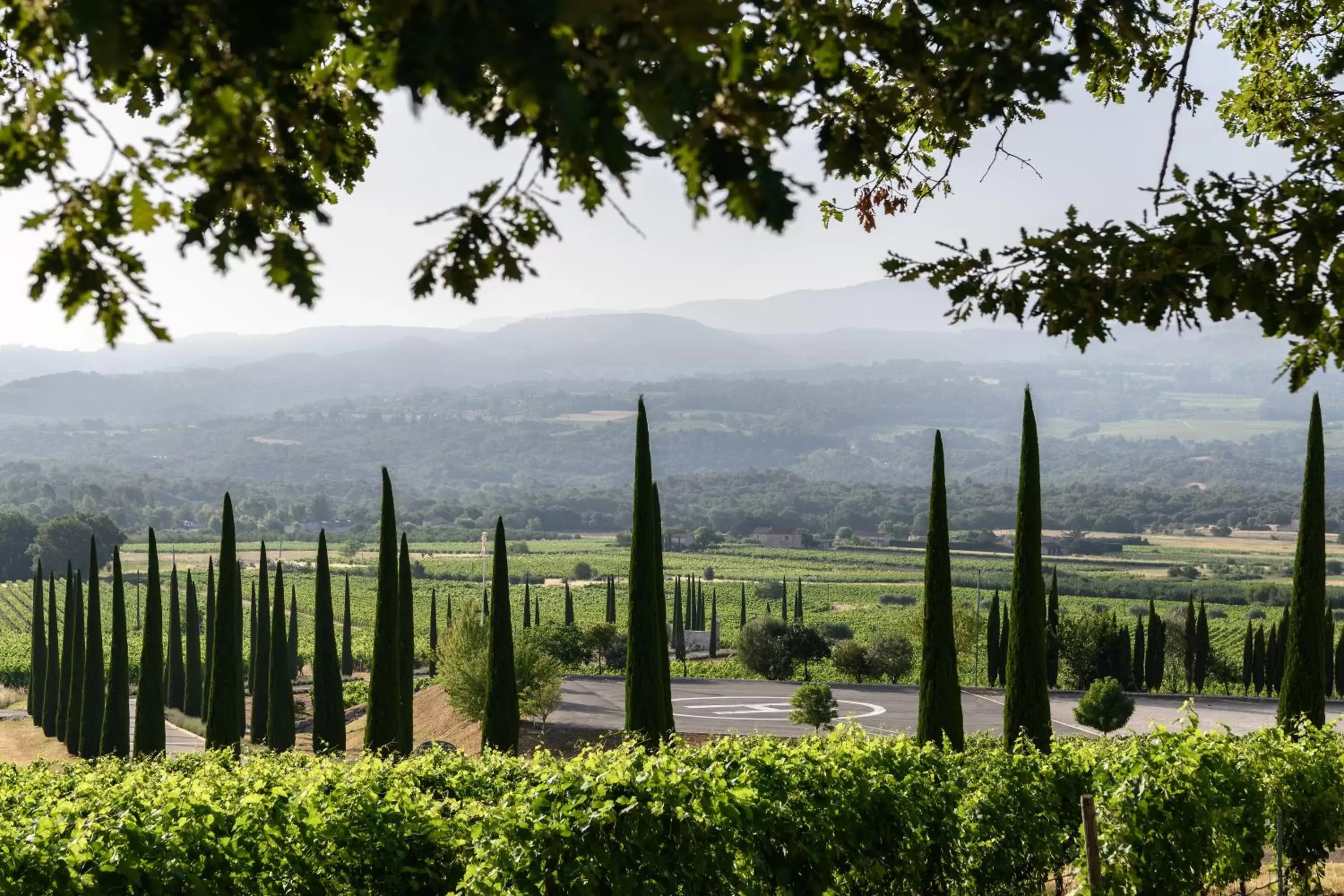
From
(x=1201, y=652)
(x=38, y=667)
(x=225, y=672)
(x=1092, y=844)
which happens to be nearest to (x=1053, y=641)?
(x=1201, y=652)

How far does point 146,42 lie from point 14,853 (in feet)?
20.5

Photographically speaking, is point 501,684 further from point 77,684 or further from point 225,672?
point 77,684

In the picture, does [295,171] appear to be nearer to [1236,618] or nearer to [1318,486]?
[1318,486]

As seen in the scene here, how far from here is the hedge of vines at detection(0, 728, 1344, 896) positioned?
739 centimetres

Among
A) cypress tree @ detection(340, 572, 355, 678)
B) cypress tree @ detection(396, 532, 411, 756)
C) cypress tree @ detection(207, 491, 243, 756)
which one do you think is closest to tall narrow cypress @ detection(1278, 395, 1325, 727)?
cypress tree @ detection(396, 532, 411, 756)

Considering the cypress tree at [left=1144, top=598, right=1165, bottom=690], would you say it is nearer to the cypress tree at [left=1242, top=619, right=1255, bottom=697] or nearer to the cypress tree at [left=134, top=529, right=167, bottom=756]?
the cypress tree at [left=1242, top=619, right=1255, bottom=697]

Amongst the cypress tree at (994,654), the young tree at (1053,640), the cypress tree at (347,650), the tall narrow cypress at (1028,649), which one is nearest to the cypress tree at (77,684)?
the cypress tree at (347,650)

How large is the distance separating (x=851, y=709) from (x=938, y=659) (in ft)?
70.7

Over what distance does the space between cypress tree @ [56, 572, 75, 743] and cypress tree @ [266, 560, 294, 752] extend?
7.27m

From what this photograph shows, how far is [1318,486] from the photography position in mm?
19266

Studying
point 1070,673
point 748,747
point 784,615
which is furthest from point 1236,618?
point 748,747

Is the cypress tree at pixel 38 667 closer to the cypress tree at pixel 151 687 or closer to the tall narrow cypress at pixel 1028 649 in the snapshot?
the cypress tree at pixel 151 687

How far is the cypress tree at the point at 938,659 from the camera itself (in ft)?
59.5

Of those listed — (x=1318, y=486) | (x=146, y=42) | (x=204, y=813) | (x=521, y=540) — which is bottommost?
(x=521, y=540)
